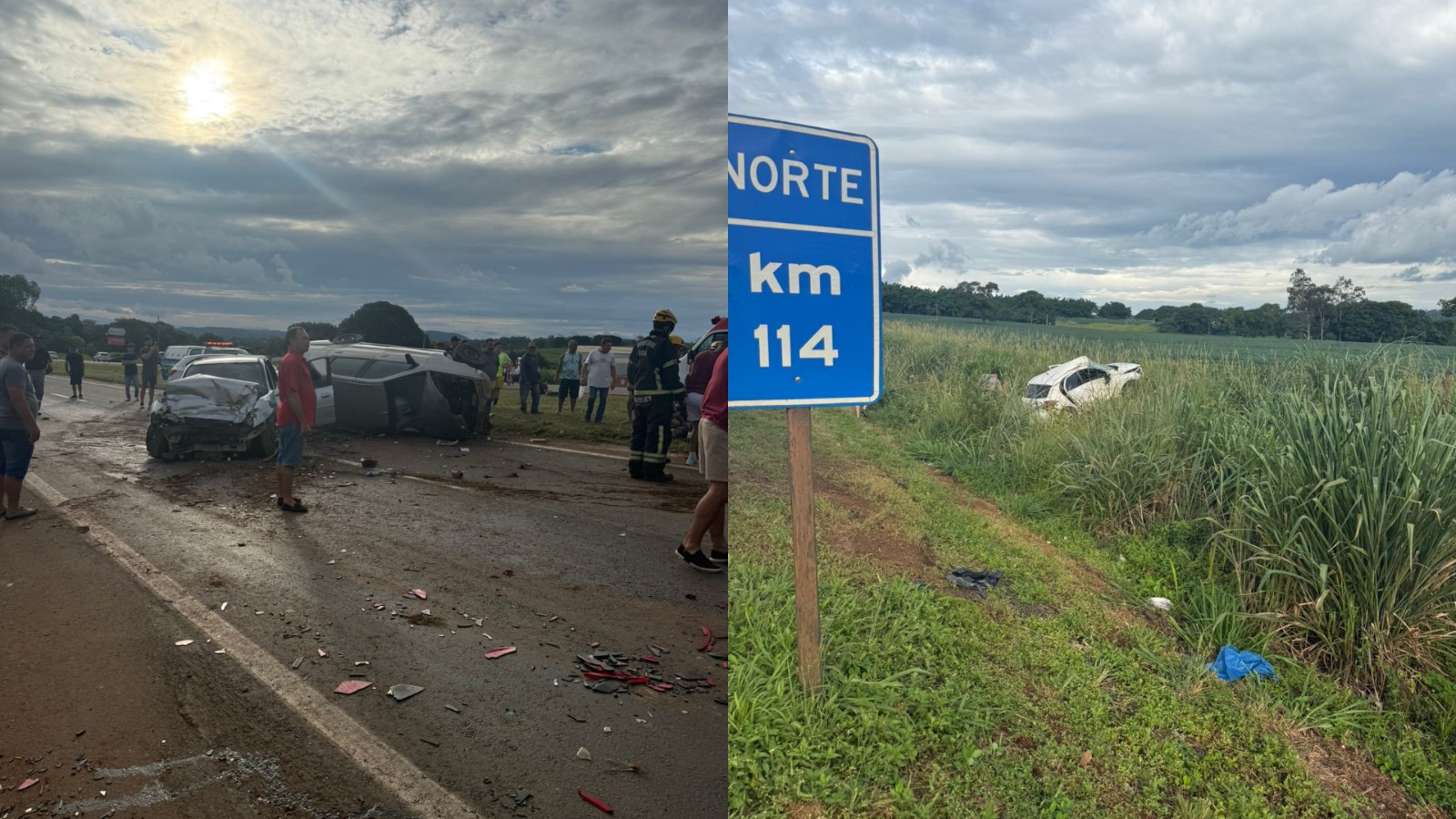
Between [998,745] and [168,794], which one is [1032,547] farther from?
[168,794]

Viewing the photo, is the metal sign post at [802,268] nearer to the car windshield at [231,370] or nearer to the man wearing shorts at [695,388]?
the man wearing shorts at [695,388]

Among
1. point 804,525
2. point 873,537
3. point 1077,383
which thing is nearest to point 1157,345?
point 1077,383

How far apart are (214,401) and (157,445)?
0.09 m

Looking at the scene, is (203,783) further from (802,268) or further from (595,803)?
(802,268)

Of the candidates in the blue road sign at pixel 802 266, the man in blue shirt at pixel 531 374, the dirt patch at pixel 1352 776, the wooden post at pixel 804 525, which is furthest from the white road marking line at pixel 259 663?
the dirt patch at pixel 1352 776

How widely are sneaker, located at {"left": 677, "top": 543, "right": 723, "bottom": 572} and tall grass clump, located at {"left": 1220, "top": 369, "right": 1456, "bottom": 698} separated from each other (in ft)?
13.9

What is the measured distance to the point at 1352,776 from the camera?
3.79 metres

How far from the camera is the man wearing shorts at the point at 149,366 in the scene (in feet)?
3.58

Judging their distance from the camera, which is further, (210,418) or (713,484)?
(713,484)

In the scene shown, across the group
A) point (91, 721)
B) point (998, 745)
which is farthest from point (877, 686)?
point (91, 721)

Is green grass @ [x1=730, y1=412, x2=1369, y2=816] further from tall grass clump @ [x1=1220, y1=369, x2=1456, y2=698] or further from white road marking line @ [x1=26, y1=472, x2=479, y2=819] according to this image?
white road marking line @ [x1=26, y1=472, x2=479, y2=819]

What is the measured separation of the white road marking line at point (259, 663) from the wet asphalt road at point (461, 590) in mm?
12

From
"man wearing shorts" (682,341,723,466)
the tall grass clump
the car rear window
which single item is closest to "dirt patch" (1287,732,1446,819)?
the tall grass clump

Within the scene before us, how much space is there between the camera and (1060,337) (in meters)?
18.9
